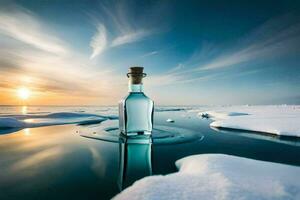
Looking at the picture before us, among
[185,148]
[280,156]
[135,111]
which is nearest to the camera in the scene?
[280,156]

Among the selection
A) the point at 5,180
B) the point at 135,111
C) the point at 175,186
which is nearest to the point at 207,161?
the point at 175,186

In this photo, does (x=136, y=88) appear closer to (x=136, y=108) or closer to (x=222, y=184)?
(x=136, y=108)

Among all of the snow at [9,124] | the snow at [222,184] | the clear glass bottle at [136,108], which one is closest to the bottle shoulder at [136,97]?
the clear glass bottle at [136,108]

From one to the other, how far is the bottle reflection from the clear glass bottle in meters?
0.15

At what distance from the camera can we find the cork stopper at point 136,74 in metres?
1.90

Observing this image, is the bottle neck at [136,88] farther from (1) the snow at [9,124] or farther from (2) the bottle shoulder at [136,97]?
(1) the snow at [9,124]

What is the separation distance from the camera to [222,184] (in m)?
0.80

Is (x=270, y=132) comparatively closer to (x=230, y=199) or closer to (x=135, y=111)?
(x=135, y=111)

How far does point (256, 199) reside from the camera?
2.19 ft

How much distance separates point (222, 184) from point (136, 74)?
4.33ft

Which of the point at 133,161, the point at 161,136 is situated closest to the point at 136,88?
the point at 161,136

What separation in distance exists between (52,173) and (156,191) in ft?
1.81

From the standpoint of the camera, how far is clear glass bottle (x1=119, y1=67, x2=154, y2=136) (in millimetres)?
1881

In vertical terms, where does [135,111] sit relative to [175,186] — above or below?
above
